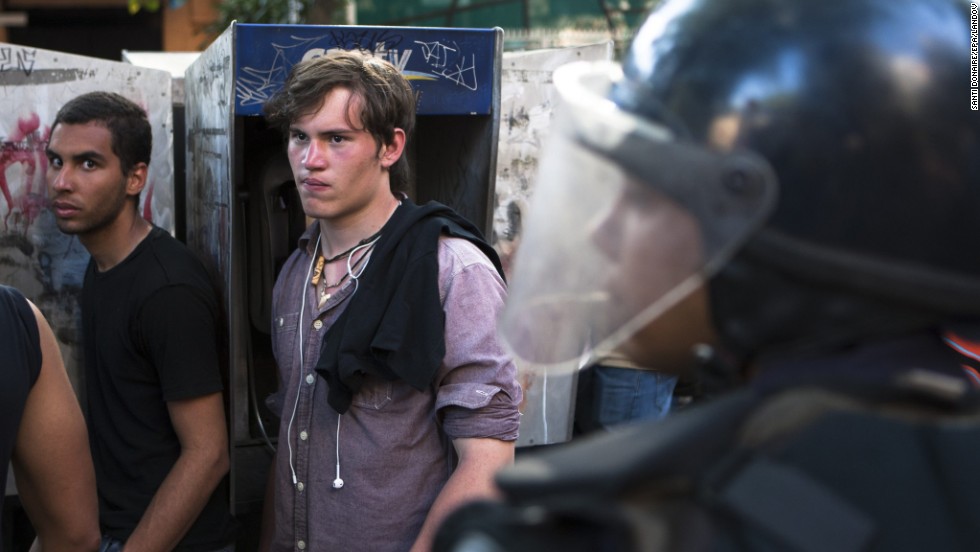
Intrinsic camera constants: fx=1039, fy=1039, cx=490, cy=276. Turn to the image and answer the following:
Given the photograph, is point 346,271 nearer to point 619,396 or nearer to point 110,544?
point 110,544

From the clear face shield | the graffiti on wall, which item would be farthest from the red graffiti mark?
the clear face shield

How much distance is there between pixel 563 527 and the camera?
864 mm

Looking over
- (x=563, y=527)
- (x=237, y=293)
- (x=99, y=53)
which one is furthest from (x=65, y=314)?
(x=99, y=53)

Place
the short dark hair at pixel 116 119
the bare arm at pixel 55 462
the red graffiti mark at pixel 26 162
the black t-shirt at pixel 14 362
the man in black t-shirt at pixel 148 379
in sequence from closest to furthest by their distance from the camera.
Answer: the black t-shirt at pixel 14 362, the bare arm at pixel 55 462, the man in black t-shirt at pixel 148 379, the short dark hair at pixel 116 119, the red graffiti mark at pixel 26 162

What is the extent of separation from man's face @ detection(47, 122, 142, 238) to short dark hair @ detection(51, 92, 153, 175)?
0.7 inches

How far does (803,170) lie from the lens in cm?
94

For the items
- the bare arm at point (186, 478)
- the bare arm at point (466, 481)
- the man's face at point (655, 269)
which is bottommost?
the bare arm at point (186, 478)

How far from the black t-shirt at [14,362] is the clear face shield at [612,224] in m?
1.23

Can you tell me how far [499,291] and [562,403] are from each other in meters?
1.76

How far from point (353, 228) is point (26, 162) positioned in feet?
4.69

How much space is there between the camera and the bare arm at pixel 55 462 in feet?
7.05

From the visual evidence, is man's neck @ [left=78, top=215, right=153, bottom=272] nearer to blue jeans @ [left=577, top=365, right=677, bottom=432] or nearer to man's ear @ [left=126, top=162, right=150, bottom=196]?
man's ear @ [left=126, top=162, right=150, bottom=196]

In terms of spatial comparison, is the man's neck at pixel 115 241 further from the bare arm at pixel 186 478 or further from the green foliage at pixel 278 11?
the green foliage at pixel 278 11

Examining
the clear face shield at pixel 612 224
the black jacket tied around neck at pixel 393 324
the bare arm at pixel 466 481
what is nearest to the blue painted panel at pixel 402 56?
the black jacket tied around neck at pixel 393 324
